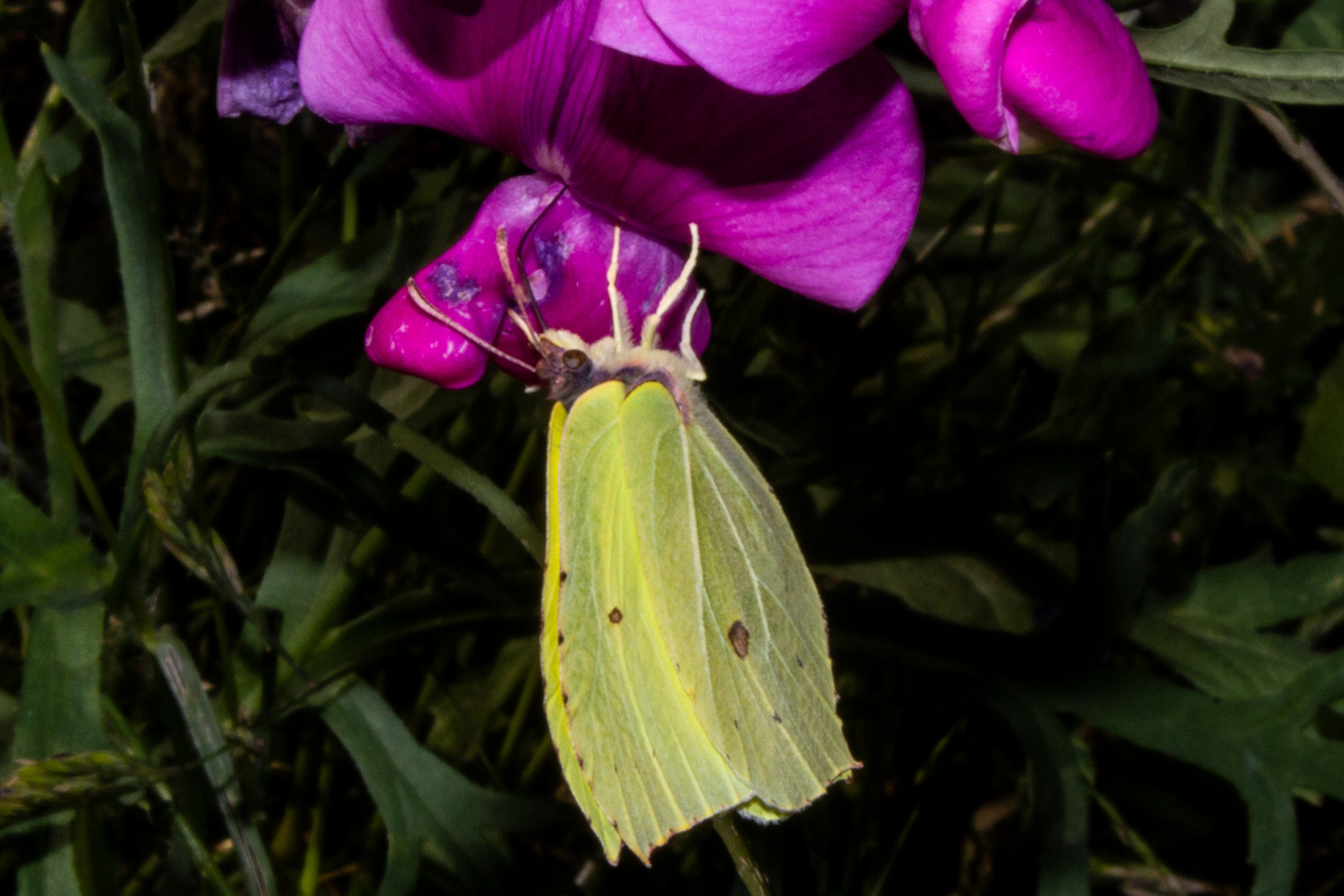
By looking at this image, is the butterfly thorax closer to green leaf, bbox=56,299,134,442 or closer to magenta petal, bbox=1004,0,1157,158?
magenta petal, bbox=1004,0,1157,158

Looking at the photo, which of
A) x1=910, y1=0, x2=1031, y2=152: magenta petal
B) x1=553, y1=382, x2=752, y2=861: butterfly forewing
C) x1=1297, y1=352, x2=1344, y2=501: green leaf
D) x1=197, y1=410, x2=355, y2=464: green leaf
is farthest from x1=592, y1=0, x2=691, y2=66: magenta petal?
x1=1297, y1=352, x2=1344, y2=501: green leaf

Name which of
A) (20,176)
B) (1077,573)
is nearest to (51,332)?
(20,176)

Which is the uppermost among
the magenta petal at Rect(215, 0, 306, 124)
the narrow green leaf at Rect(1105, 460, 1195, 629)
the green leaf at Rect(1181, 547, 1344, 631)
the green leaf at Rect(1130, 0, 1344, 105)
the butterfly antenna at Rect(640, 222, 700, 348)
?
the green leaf at Rect(1130, 0, 1344, 105)

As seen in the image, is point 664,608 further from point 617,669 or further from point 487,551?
point 487,551

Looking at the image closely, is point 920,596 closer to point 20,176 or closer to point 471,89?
point 471,89

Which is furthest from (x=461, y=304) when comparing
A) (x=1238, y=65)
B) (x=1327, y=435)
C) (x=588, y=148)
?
(x=1327, y=435)

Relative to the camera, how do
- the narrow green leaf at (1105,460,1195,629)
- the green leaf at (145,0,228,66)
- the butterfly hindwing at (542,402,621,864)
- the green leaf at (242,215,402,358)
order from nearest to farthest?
the butterfly hindwing at (542,402,621,864) → the green leaf at (145,0,228,66) → the green leaf at (242,215,402,358) → the narrow green leaf at (1105,460,1195,629)

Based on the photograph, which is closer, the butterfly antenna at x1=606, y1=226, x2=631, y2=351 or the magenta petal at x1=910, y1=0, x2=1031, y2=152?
the magenta petal at x1=910, y1=0, x2=1031, y2=152
